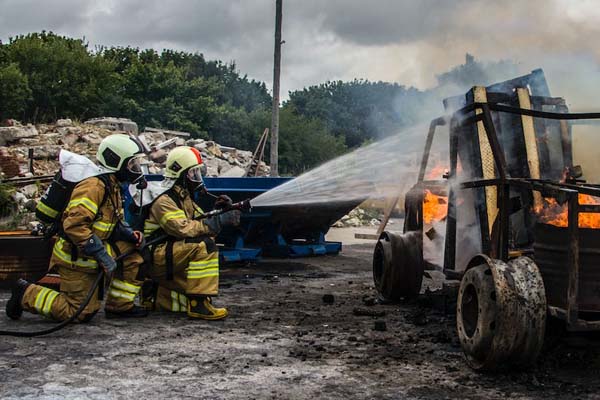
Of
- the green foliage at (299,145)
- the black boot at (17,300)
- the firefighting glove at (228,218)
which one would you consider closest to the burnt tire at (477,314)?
the firefighting glove at (228,218)

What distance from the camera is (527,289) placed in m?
4.08

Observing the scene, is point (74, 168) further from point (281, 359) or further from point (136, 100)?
point (136, 100)

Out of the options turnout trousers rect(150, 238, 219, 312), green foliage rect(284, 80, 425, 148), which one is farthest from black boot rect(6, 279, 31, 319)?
green foliage rect(284, 80, 425, 148)

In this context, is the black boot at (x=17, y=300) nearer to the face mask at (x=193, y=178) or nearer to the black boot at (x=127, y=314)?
the black boot at (x=127, y=314)

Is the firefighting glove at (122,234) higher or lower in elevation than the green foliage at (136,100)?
lower

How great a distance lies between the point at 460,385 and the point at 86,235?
325 centimetres

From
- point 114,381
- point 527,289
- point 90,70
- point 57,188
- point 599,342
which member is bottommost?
point 114,381

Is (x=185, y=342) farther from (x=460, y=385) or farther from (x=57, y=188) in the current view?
(x=460, y=385)

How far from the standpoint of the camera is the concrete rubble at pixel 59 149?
15.2 meters

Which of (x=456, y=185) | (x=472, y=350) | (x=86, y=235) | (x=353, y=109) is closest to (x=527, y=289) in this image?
(x=472, y=350)

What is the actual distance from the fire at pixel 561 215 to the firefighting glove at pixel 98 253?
3513mm

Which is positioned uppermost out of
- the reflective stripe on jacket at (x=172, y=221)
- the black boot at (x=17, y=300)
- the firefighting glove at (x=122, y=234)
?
the reflective stripe on jacket at (x=172, y=221)

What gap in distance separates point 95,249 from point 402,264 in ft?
9.78

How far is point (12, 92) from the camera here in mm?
27094
